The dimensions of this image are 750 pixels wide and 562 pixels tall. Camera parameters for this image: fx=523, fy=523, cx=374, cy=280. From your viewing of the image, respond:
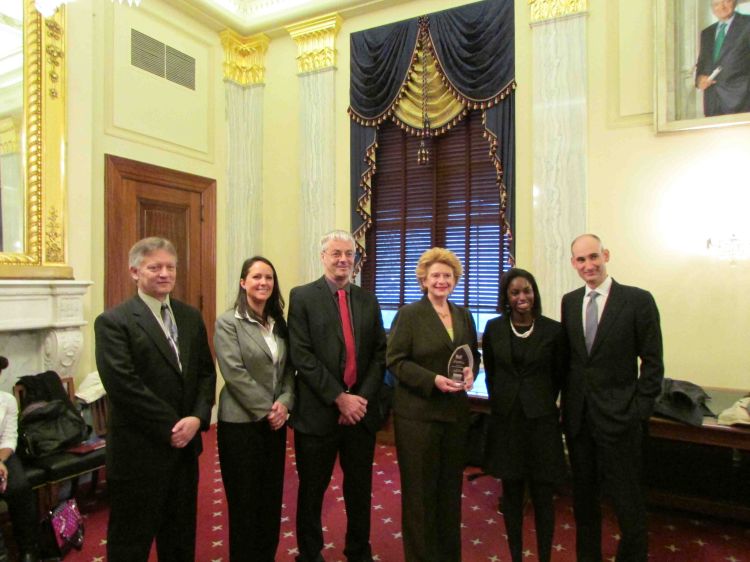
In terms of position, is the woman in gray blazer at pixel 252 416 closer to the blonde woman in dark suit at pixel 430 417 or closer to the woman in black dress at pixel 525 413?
the blonde woman in dark suit at pixel 430 417

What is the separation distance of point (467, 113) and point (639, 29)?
4.62 feet

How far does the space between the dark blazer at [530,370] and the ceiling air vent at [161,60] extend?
4019mm

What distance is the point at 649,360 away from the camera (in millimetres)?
2203

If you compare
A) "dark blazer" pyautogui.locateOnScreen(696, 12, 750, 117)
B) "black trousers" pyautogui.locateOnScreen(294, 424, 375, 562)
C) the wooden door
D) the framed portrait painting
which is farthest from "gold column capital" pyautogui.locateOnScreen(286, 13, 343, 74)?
"black trousers" pyautogui.locateOnScreen(294, 424, 375, 562)

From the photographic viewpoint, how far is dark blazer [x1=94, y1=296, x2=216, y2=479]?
1922mm

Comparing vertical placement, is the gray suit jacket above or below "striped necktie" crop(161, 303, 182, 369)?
below

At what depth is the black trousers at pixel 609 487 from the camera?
2.21 metres

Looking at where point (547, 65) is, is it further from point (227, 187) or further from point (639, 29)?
point (227, 187)

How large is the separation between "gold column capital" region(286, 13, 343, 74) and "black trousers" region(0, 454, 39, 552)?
4.25m

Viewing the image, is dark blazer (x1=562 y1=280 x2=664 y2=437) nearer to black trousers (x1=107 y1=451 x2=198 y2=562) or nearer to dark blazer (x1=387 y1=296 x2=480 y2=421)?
dark blazer (x1=387 y1=296 x2=480 y2=421)

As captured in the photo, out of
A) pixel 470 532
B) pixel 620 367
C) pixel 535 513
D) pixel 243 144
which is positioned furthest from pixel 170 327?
pixel 243 144

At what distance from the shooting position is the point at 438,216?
477 cm

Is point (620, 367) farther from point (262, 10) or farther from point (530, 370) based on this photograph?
point (262, 10)

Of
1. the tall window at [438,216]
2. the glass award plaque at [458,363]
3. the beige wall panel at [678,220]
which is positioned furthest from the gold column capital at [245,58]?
the glass award plaque at [458,363]
